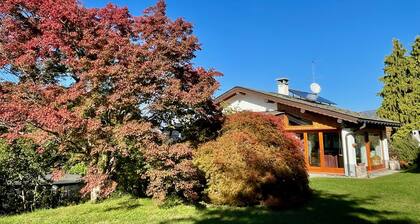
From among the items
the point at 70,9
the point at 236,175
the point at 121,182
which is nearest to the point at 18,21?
the point at 70,9

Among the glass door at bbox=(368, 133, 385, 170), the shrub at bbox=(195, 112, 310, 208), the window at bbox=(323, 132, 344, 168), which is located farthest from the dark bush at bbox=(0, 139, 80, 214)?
the glass door at bbox=(368, 133, 385, 170)

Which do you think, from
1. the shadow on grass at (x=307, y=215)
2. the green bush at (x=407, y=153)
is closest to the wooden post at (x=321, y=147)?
the green bush at (x=407, y=153)

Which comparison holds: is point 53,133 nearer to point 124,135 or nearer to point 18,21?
point 124,135

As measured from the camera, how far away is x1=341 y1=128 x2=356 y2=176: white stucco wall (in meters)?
17.4

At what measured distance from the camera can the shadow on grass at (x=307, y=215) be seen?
7.79 metres

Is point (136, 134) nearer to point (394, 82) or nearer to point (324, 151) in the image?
point (324, 151)

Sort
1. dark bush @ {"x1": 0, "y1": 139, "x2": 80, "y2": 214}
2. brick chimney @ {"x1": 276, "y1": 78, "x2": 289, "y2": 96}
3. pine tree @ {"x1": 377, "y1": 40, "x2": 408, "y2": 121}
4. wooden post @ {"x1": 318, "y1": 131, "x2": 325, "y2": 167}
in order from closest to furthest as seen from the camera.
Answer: dark bush @ {"x1": 0, "y1": 139, "x2": 80, "y2": 214}, wooden post @ {"x1": 318, "y1": 131, "x2": 325, "y2": 167}, brick chimney @ {"x1": 276, "y1": 78, "x2": 289, "y2": 96}, pine tree @ {"x1": 377, "y1": 40, "x2": 408, "y2": 121}

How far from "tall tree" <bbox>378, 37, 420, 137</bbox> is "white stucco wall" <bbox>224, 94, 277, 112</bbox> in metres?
12.2

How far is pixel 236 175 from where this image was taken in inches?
377

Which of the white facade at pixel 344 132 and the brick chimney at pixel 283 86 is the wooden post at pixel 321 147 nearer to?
the white facade at pixel 344 132

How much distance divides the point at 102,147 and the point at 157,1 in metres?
4.90

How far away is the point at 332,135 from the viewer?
1877cm

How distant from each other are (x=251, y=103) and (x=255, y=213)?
47.6 ft

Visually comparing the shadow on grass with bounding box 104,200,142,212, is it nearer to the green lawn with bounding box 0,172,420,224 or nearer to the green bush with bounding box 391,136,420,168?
the green lawn with bounding box 0,172,420,224
